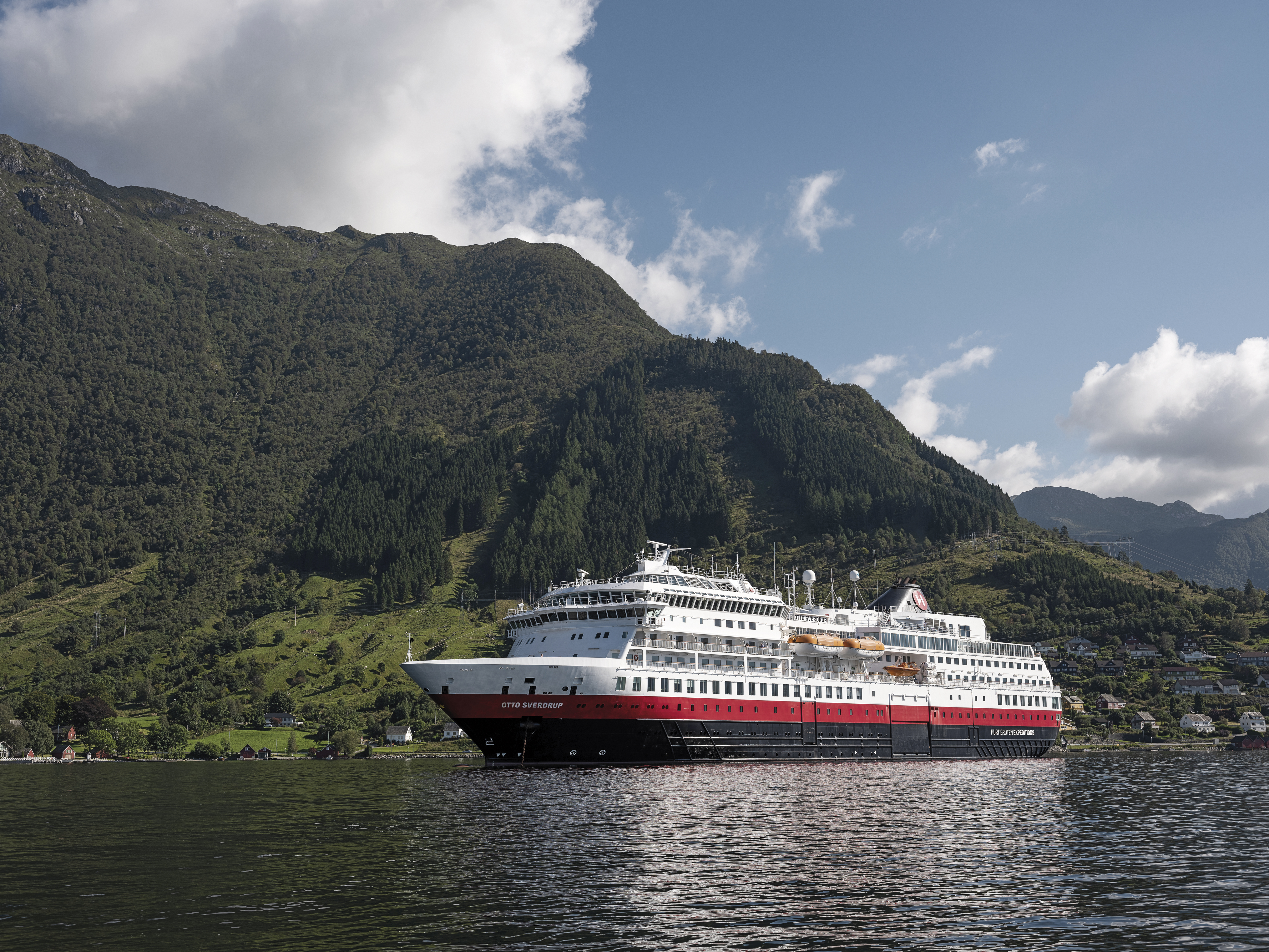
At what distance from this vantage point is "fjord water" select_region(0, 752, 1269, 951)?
2409 centimetres

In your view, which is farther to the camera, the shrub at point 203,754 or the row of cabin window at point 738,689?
the shrub at point 203,754

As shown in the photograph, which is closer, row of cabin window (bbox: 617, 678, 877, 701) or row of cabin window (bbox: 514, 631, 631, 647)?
row of cabin window (bbox: 617, 678, 877, 701)

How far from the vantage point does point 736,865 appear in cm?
3300

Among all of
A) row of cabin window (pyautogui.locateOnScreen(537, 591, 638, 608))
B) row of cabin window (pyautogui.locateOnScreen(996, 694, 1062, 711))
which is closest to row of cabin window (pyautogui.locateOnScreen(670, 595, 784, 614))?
row of cabin window (pyautogui.locateOnScreen(537, 591, 638, 608))

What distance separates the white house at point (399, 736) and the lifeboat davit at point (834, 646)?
295ft

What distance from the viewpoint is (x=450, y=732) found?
6457 inches

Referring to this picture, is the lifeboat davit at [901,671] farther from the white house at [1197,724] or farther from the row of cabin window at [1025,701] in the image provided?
the white house at [1197,724]

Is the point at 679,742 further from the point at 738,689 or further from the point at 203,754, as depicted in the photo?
the point at 203,754

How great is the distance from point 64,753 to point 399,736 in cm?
4692

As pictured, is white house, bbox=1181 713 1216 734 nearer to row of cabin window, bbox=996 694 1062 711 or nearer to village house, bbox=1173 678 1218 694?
village house, bbox=1173 678 1218 694

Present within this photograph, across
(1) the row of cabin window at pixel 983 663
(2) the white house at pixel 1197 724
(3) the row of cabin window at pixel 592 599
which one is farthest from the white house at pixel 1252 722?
(3) the row of cabin window at pixel 592 599

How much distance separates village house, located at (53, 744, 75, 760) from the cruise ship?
3393 inches

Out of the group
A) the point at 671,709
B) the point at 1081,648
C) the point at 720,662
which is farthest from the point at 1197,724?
the point at 671,709

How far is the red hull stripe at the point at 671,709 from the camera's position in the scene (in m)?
72.5
